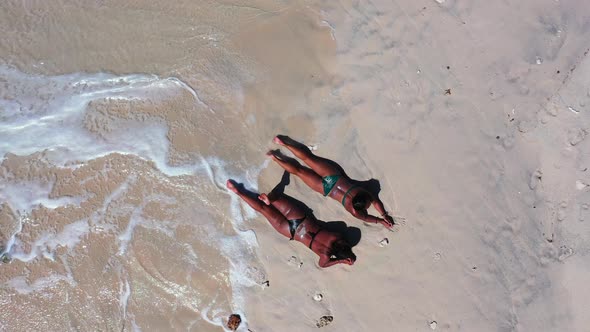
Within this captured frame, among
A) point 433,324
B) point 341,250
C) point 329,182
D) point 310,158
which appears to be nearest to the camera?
point 341,250

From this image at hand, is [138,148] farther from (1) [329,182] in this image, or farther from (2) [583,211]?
(2) [583,211]

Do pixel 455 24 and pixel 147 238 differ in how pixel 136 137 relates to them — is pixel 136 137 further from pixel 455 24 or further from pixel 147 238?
pixel 455 24

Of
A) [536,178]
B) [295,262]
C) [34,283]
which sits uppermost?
[536,178]

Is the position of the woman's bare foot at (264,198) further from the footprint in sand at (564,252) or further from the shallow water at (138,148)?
the footprint in sand at (564,252)

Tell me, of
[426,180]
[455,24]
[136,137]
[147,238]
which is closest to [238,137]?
[136,137]

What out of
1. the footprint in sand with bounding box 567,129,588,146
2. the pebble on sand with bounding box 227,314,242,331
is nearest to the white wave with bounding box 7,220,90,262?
the pebble on sand with bounding box 227,314,242,331

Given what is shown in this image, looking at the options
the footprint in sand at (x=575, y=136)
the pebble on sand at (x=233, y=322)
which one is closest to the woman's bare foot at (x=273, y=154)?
the pebble on sand at (x=233, y=322)

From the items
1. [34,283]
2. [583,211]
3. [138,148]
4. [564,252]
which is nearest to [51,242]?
[34,283]
